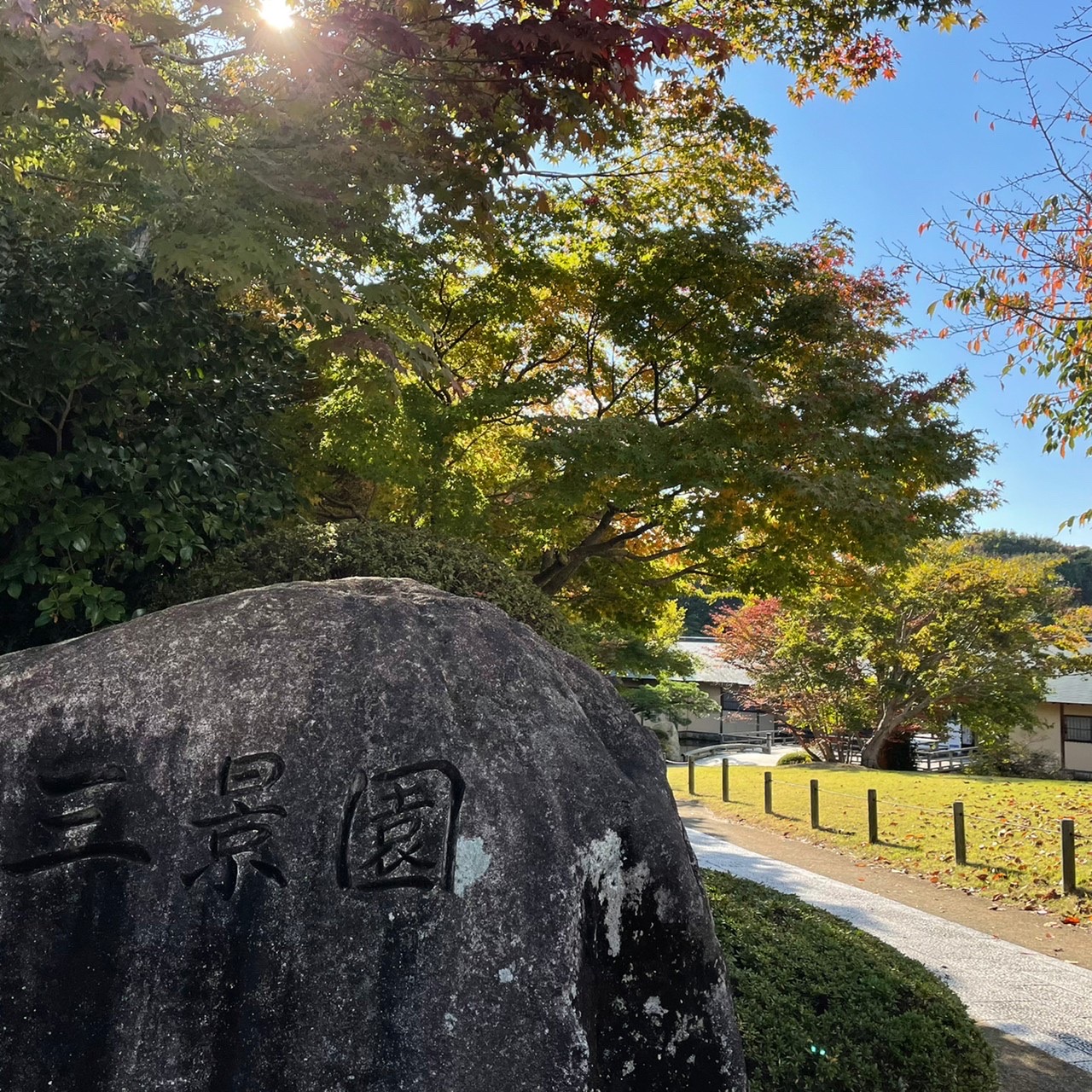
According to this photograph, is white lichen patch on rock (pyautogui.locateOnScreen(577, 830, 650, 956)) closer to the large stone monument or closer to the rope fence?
the large stone monument

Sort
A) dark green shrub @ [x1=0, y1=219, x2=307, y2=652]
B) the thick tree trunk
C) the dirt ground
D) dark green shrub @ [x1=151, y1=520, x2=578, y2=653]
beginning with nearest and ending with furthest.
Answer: the dirt ground, dark green shrub @ [x1=151, y1=520, x2=578, y2=653], dark green shrub @ [x1=0, y1=219, x2=307, y2=652], the thick tree trunk

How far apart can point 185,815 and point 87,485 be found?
4144 mm

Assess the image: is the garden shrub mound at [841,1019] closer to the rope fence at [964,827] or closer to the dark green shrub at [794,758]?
the rope fence at [964,827]

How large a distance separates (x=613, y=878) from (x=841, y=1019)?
239 cm

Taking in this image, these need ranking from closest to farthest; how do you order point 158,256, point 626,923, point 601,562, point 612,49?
point 626,923
point 612,49
point 158,256
point 601,562

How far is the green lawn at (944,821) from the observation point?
10633 mm

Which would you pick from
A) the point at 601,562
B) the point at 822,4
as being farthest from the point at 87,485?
the point at 601,562

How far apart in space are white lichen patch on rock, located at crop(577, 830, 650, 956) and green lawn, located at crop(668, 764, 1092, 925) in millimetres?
7956

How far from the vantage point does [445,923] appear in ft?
9.91

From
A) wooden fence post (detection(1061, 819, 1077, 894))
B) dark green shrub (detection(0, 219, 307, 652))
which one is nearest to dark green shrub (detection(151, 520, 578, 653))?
dark green shrub (detection(0, 219, 307, 652))

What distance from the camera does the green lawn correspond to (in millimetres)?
10633

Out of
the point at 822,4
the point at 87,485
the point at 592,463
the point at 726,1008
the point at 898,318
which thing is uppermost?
the point at 822,4

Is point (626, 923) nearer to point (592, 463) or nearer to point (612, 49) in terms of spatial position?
point (612, 49)

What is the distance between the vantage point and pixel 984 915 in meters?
9.52
